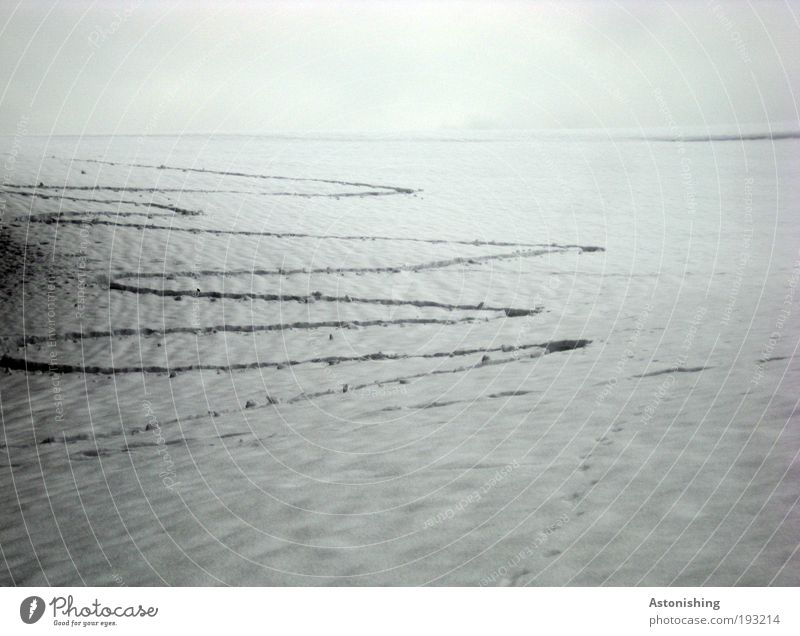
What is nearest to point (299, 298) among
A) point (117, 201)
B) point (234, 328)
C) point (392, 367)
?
point (234, 328)

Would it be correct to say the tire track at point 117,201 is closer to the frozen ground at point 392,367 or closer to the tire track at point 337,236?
the frozen ground at point 392,367

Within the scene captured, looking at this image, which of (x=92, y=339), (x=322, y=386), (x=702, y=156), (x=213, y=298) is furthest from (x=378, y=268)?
(x=702, y=156)

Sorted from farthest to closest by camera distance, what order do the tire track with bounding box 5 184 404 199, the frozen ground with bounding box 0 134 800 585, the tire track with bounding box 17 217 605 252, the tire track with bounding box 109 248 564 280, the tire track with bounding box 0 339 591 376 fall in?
the tire track with bounding box 5 184 404 199
the tire track with bounding box 17 217 605 252
the tire track with bounding box 109 248 564 280
the tire track with bounding box 0 339 591 376
the frozen ground with bounding box 0 134 800 585

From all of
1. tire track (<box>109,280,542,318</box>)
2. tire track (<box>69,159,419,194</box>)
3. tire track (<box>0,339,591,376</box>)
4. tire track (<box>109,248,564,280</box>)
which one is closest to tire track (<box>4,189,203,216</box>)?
tire track (<box>69,159,419,194</box>)

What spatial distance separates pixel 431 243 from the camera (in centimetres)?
845

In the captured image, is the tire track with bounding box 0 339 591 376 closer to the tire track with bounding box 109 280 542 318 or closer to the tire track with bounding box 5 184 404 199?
the tire track with bounding box 109 280 542 318

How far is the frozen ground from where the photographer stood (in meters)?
4.43

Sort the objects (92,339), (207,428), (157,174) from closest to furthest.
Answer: (207,428)
(92,339)
(157,174)

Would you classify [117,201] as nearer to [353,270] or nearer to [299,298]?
[299,298]

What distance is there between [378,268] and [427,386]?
2.20m

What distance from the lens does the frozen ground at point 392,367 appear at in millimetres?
4430

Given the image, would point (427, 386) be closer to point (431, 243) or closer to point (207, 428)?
point (207, 428)

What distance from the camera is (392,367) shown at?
6.15 meters
